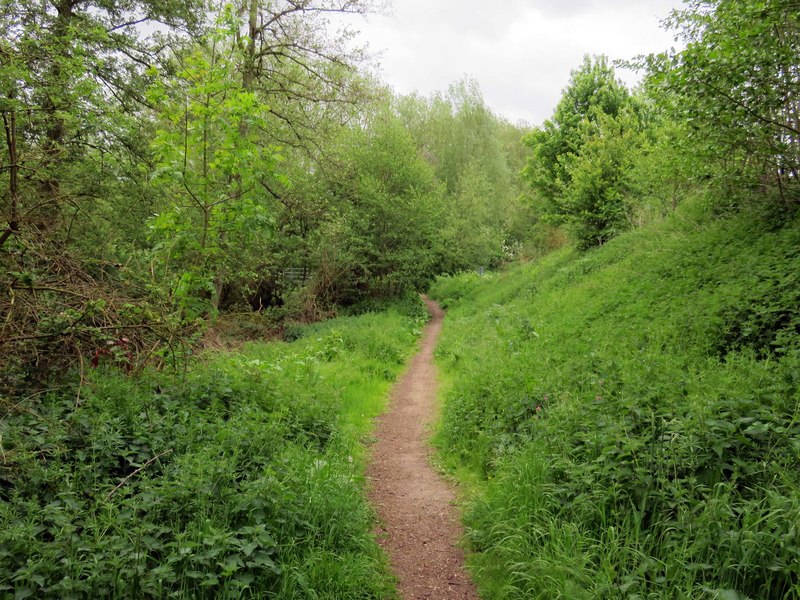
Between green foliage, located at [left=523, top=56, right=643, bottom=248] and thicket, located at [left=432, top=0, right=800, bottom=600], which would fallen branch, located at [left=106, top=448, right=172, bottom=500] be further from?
green foliage, located at [left=523, top=56, right=643, bottom=248]

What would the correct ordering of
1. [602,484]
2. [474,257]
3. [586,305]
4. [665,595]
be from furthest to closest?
1. [474,257]
2. [586,305]
3. [602,484]
4. [665,595]

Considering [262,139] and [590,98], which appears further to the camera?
[590,98]

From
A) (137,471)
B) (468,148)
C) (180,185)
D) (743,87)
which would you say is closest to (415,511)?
(137,471)

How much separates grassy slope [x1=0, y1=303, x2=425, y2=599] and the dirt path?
0.27 m

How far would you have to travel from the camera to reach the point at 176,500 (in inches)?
134

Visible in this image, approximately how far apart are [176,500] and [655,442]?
3.83 meters

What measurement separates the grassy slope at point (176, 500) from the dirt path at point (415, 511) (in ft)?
0.89

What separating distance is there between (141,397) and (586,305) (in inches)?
336

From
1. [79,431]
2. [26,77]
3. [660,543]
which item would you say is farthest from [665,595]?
[26,77]

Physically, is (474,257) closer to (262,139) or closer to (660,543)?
(262,139)

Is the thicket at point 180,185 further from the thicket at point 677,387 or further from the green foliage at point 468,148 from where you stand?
the green foliage at point 468,148

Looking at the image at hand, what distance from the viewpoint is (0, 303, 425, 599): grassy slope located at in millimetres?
2705

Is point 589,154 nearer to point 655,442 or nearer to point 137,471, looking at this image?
point 655,442

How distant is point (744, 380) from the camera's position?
13.6ft
